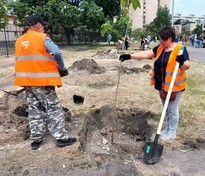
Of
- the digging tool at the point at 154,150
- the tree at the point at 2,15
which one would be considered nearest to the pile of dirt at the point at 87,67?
the digging tool at the point at 154,150

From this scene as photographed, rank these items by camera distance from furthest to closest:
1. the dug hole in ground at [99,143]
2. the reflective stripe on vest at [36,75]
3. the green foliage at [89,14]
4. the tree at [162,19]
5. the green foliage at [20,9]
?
1. the tree at [162,19]
2. the green foliage at [89,14]
3. the green foliage at [20,9]
4. the reflective stripe on vest at [36,75]
5. the dug hole in ground at [99,143]

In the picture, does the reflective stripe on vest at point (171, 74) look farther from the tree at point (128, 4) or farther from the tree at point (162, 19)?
the tree at point (162, 19)

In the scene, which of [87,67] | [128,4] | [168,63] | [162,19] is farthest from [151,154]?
[162,19]

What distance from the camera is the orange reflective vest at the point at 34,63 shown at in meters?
3.94

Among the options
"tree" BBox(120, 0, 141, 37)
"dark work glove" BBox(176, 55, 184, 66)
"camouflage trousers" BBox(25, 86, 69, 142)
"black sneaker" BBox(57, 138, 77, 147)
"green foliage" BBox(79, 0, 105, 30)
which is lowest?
"black sneaker" BBox(57, 138, 77, 147)

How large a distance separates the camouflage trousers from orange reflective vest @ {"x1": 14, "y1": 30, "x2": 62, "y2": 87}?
16 centimetres

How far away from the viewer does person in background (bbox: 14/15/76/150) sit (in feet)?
13.0

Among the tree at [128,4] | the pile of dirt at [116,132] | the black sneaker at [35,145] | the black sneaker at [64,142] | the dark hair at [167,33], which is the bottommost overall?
the pile of dirt at [116,132]

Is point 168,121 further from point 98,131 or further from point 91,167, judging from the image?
point 91,167

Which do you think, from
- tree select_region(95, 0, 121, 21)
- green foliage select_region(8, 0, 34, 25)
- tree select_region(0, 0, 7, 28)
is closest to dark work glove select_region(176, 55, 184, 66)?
tree select_region(0, 0, 7, 28)

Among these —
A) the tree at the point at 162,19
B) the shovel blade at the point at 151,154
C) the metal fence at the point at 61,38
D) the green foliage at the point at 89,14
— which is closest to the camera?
the shovel blade at the point at 151,154

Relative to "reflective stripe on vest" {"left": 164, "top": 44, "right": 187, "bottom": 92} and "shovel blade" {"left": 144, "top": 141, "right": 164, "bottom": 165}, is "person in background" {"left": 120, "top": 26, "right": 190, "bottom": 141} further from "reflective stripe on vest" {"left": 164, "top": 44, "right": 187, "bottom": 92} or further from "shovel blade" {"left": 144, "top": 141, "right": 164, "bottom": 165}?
"shovel blade" {"left": 144, "top": 141, "right": 164, "bottom": 165}

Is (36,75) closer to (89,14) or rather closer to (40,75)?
(40,75)

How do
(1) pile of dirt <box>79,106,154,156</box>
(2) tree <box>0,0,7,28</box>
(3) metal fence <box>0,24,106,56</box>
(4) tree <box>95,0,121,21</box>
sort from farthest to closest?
1. (4) tree <box>95,0,121,21</box>
2. (3) metal fence <box>0,24,106,56</box>
3. (2) tree <box>0,0,7,28</box>
4. (1) pile of dirt <box>79,106,154,156</box>
